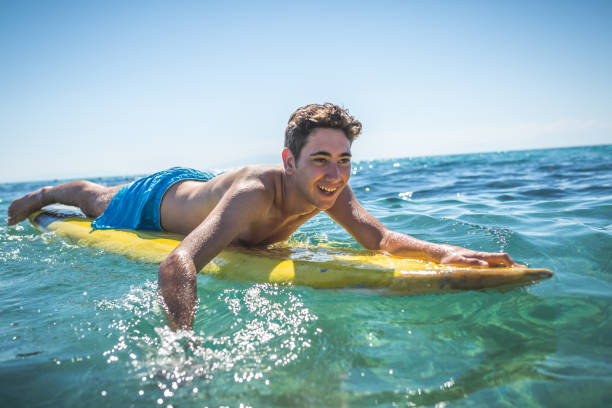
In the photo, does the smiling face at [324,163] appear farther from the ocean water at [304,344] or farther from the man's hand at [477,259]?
the man's hand at [477,259]

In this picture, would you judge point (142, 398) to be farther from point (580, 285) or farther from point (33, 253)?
point (33, 253)

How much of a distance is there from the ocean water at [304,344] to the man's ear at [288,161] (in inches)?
32.5

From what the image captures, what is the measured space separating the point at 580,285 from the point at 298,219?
2005 millimetres

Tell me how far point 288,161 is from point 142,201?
1.96 metres

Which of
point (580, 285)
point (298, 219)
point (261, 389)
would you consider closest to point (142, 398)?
point (261, 389)

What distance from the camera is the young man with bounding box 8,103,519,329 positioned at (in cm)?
201

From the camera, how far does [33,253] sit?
11.9 ft

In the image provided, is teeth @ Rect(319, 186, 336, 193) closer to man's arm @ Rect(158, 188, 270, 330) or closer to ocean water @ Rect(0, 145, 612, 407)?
man's arm @ Rect(158, 188, 270, 330)

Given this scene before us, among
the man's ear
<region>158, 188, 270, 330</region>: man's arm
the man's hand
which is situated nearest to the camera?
<region>158, 188, 270, 330</region>: man's arm

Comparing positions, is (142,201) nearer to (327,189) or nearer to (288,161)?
(288,161)

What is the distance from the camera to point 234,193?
94.5 inches

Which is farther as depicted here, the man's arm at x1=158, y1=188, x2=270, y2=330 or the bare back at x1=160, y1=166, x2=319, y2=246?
the bare back at x1=160, y1=166, x2=319, y2=246

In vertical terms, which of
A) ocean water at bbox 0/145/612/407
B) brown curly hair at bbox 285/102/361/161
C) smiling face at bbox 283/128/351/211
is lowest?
ocean water at bbox 0/145/612/407

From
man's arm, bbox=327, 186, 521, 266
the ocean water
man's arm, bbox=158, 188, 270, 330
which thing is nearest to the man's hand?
man's arm, bbox=327, 186, 521, 266
